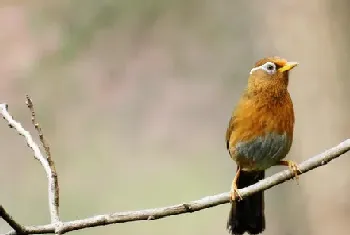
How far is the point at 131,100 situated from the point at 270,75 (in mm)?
1364

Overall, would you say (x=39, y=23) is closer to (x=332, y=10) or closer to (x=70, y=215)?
(x=70, y=215)

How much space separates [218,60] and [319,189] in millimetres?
779

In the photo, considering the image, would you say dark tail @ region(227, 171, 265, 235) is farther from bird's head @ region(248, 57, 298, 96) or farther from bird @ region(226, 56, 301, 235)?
bird's head @ region(248, 57, 298, 96)

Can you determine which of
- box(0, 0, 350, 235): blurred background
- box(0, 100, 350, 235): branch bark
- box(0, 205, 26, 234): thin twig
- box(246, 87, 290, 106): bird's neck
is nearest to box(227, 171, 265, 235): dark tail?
box(246, 87, 290, 106): bird's neck

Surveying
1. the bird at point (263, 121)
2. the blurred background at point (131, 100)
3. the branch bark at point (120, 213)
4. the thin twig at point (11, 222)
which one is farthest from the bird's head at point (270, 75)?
the blurred background at point (131, 100)

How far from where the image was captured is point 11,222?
1.00 meters

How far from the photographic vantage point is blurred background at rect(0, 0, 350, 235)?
260cm

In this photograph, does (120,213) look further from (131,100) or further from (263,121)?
(131,100)

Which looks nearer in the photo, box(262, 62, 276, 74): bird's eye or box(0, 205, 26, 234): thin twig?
box(0, 205, 26, 234): thin twig

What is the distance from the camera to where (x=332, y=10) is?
2.24 metres

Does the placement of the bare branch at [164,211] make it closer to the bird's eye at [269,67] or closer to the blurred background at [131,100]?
the bird's eye at [269,67]

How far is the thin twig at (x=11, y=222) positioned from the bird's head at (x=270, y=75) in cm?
60

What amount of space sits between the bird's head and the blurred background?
1006mm

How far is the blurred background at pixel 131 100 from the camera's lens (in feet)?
8.52
